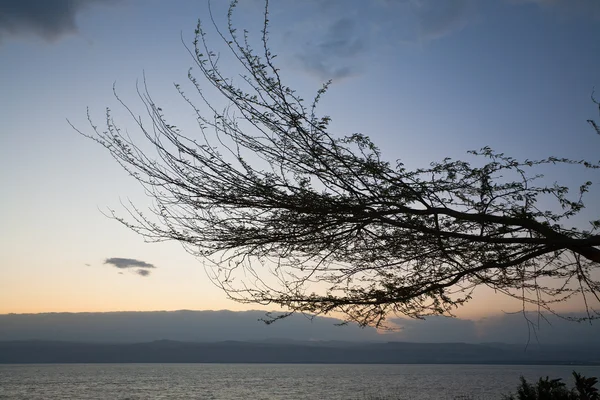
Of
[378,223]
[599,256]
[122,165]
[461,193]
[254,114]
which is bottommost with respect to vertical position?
[599,256]

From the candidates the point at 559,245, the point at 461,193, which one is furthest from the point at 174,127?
the point at 559,245

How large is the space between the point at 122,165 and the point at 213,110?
1.37 meters

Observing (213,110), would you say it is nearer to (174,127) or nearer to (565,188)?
(174,127)

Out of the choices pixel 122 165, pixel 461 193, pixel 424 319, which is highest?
pixel 122 165

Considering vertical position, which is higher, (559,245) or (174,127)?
(174,127)

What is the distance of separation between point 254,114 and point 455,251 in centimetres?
282

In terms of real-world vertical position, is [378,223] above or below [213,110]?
below

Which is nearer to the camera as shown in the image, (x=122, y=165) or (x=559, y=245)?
(x=559, y=245)

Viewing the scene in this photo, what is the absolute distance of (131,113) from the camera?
6094mm

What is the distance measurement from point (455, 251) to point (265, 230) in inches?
87.4

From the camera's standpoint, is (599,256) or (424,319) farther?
(424,319)

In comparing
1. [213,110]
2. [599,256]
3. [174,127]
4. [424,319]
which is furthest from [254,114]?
[599,256]

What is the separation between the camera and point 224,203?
6.01 m

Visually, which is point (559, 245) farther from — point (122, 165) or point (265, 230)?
point (122, 165)
